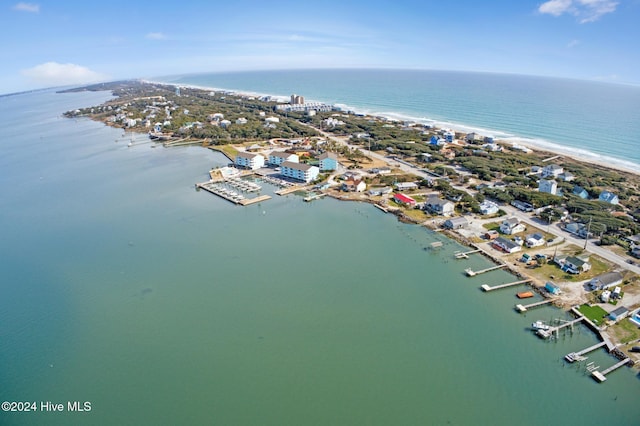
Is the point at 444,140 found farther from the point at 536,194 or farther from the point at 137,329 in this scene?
the point at 137,329

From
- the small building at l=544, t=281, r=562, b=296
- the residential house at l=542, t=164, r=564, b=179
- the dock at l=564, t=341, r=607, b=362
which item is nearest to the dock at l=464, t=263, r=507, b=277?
the small building at l=544, t=281, r=562, b=296

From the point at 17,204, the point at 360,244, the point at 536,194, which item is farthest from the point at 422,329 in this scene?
the point at 17,204

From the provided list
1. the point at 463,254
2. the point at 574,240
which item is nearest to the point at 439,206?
the point at 463,254

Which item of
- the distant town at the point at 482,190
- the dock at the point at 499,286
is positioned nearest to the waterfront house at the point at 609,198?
the distant town at the point at 482,190

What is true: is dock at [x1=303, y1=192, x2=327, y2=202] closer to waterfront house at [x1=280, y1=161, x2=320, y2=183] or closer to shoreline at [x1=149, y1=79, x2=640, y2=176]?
waterfront house at [x1=280, y1=161, x2=320, y2=183]

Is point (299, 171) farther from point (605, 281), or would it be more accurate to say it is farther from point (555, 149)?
point (555, 149)

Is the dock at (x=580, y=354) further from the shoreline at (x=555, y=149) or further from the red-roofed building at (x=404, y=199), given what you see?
the shoreline at (x=555, y=149)
